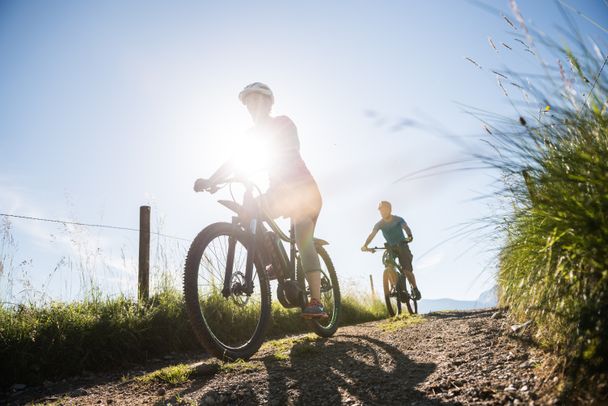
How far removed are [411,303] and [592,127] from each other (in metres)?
7.51

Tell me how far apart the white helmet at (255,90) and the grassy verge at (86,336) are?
109 inches

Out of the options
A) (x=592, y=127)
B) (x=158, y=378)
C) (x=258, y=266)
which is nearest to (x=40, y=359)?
(x=158, y=378)

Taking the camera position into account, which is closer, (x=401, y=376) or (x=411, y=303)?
(x=401, y=376)

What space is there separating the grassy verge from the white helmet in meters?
2.77

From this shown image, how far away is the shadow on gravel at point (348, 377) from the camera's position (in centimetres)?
193

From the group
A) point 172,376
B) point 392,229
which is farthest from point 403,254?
point 172,376

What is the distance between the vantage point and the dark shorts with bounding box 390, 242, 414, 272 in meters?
8.15

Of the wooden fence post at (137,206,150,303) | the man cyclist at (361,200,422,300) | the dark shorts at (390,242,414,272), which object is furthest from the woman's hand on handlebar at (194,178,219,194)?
the dark shorts at (390,242,414,272)

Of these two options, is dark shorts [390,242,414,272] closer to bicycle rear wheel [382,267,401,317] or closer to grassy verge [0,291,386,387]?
bicycle rear wheel [382,267,401,317]

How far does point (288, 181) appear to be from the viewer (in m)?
3.56

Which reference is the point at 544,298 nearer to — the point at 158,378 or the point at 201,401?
the point at 201,401

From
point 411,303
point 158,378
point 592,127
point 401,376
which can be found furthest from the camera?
point 411,303

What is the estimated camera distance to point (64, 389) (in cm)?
333

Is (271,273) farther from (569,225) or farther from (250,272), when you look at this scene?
(569,225)
